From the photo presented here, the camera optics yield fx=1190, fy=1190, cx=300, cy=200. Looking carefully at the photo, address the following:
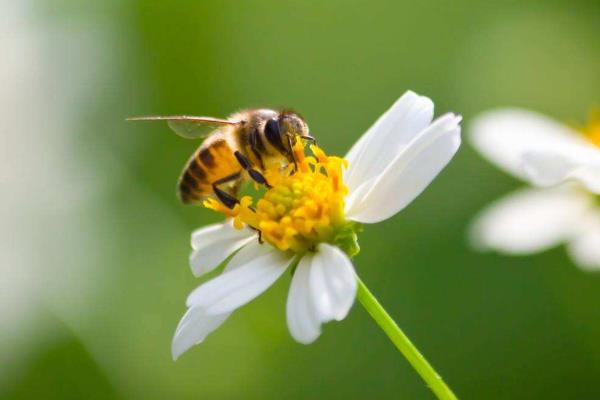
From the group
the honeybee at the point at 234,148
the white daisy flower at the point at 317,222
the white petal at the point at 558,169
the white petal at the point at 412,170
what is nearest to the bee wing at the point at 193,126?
the honeybee at the point at 234,148

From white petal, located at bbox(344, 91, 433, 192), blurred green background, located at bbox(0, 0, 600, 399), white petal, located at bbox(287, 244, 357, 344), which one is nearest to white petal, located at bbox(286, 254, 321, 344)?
white petal, located at bbox(287, 244, 357, 344)

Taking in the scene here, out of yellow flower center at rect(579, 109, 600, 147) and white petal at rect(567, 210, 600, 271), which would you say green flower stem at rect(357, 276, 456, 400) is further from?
yellow flower center at rect(579, 109, 600, 147)

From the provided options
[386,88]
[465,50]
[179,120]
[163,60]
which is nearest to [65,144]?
[163,60]

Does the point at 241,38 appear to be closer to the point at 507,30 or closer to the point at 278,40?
the point at 278,40

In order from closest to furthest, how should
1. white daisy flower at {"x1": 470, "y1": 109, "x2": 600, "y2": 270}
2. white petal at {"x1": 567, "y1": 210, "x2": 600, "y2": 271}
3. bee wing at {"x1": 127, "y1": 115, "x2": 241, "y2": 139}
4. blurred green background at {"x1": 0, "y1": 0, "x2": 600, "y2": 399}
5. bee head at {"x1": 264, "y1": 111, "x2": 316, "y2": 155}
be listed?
bee head at {"x1": 264, "y1": 111, "x2": 316, "y2": 155}
bee wing at {"x1": 127, "y1": 115, "x2": 241, "y2": 139}
white petal at {"x1": 567, "y1": 210, "x2": 600, "y2": 271}
white daisy flower at {"x1": 470, "y1": 109, "x2": 600, "y2": 270}
blurred green background at {"x1": 0, "y1": 0, "x2": 600, "y2": 399}

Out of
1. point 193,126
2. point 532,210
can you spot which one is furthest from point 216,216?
point 193,126

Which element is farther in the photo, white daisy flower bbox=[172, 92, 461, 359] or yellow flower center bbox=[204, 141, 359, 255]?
yellow flower center bbox=[204, 141, 359, 255]

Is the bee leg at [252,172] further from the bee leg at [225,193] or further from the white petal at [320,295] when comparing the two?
the white petal at [320,295]
